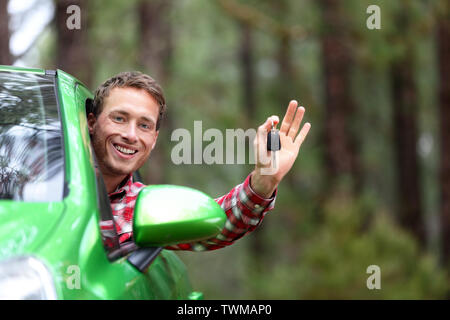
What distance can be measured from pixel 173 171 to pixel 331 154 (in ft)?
28.8

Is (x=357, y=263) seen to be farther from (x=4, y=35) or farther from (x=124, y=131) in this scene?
(x=124, y=131)

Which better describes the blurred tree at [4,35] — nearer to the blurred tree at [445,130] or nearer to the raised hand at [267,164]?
the raised hand at [267,164]

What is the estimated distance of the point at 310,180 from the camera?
835 inches

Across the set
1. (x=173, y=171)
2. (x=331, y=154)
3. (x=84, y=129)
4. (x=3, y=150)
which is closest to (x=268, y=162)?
(x=84, y=129)

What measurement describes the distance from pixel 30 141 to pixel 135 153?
0.56 m

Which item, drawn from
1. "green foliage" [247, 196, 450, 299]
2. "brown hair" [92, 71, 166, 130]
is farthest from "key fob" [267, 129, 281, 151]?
"green foliage" [247, 196, 450, 299]

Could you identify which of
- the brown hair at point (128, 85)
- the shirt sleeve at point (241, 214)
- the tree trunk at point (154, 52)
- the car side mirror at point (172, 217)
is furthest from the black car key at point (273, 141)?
the tree trunk at point (154, 52)

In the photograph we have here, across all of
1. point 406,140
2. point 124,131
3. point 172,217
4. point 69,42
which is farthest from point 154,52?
point 406,140

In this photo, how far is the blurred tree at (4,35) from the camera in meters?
5.12

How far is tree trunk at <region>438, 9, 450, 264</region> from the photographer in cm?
1151

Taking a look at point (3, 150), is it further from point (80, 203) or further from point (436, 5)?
point (436, 5)

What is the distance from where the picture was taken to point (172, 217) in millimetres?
1943

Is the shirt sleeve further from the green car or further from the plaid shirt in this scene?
the green car

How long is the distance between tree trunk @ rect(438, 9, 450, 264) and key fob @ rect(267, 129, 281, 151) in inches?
360
